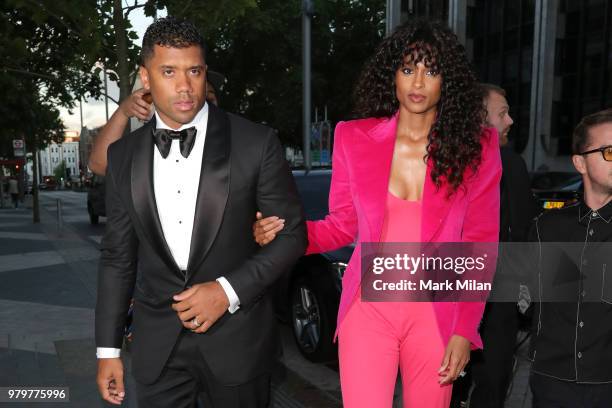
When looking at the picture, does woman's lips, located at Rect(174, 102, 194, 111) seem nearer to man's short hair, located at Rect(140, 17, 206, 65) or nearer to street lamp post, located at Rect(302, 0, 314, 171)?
man's short hair, located at Rect(140, 17, 206, 65)

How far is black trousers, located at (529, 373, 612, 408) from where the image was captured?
2.25 meters

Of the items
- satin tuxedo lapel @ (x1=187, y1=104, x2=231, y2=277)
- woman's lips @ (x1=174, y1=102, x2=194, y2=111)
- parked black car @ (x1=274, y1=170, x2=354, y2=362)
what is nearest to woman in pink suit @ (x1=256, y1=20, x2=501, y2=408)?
satin tuxedo lapel @ (x1=187, y1=104, x2=231, y2=277)

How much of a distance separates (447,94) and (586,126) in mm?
→ 666

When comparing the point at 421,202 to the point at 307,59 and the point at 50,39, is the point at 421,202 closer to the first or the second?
the point at 50,39

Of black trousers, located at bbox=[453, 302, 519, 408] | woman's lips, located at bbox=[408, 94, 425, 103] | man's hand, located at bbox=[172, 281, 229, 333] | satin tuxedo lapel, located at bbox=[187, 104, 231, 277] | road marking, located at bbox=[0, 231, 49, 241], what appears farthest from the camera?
road marking, located at bbox=[0, 231, 49, 241]

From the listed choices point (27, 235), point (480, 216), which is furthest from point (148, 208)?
point (27, 235)

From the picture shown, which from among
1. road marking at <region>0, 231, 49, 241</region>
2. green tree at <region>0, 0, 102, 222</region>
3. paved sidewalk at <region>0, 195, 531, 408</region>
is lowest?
road marking at <region>0, 231, 49, 241</region>

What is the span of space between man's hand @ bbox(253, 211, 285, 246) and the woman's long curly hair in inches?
23.5

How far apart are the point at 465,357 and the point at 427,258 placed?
1.24ft

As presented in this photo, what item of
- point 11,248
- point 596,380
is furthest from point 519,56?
point 596,380

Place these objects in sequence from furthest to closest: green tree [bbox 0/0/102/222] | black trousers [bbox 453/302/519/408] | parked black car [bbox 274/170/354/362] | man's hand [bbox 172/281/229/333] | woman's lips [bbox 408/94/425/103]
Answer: green tree [bbox 0/0/102/222]
parked black car [bbox 274/170/354/362]
black trousers [bbox 453/302/519/408]
woman's lips [bbox 408/94/425/103]
man's hand [bbox 172/281/229/333]

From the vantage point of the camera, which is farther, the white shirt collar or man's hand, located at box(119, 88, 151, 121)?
man's hand, located at box(119, 88, 151, 121)

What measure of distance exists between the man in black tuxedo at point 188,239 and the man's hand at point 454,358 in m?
0.63

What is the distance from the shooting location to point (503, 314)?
2.92m
